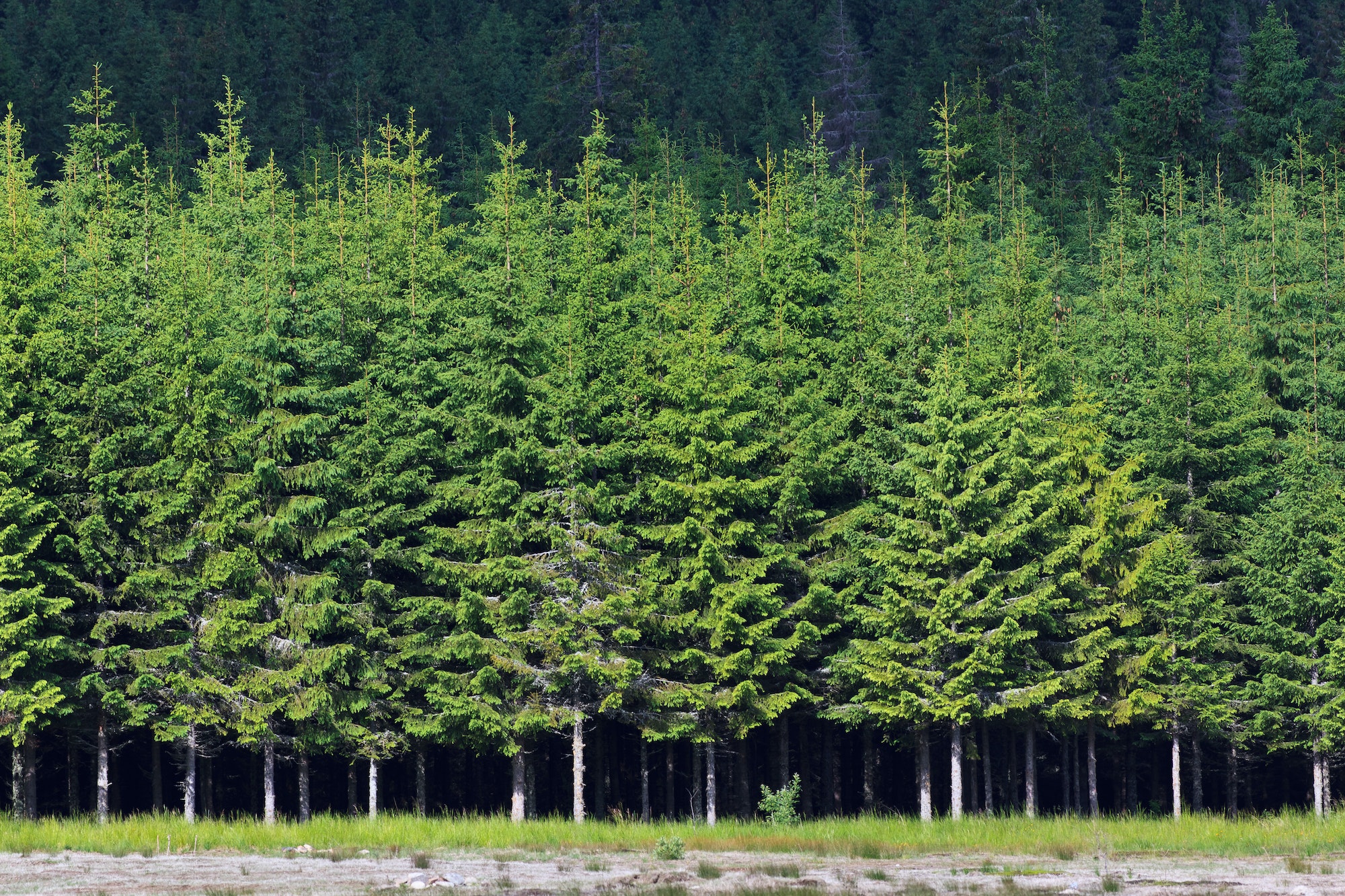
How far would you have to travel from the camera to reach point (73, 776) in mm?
37906

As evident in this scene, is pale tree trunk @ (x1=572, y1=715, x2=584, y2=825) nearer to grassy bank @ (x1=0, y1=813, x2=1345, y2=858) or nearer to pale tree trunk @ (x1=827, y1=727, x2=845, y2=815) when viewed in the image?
grassy bank @ (x1=0, y1=813, x2=1345, y2=858)

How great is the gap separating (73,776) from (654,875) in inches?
818

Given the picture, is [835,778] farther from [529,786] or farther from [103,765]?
[103,765]

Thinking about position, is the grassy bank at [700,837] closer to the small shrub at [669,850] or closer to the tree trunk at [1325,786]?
the small shrub at [669,850]

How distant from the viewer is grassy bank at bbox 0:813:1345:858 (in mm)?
27000

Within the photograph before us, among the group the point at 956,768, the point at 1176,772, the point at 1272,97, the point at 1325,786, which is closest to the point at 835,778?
the point at 956,768

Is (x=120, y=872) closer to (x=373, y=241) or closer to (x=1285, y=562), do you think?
(x=373, y=241)

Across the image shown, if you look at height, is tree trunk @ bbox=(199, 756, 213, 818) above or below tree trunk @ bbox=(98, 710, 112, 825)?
below

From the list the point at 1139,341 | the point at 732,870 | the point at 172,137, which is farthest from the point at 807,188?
the point at 172,137

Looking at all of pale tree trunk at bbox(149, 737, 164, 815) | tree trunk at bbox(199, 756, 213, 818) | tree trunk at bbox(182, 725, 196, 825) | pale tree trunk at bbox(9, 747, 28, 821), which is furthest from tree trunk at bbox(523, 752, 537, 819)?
pale tree trunk at bbox(9, 747, 28, 821)

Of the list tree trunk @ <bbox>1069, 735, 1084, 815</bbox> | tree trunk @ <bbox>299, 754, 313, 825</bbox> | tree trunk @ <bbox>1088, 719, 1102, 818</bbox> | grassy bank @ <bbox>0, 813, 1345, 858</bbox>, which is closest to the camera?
grassy bank @ <bbox>0, 813, 1345, 858</bbox>

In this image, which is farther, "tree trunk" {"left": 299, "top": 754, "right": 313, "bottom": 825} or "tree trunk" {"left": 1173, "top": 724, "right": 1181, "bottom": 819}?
"tree trunk" {"left": 1173, "top": 724, "right": 1181, "bottom": 819}

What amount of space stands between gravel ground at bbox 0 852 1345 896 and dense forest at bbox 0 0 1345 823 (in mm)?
9625

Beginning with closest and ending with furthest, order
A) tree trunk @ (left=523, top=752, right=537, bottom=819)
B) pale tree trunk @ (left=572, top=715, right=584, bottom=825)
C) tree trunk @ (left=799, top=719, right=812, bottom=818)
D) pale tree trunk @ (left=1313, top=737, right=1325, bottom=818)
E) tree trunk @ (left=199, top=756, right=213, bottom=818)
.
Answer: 1. pale tree trunk @ (left=572, top=715, right=584, bottom=825)
2. tree trunk @ (left=199, top=756, right=213, bottom=818)
3. tree trunk @ (left=523, top=752, right=537, bottom=819)
4. pale tree trunk @ (left=1313, top=737, right=1325, bottom=818)
5. tree trunk @ (left=799, top=719, right=812, bottom=818)
